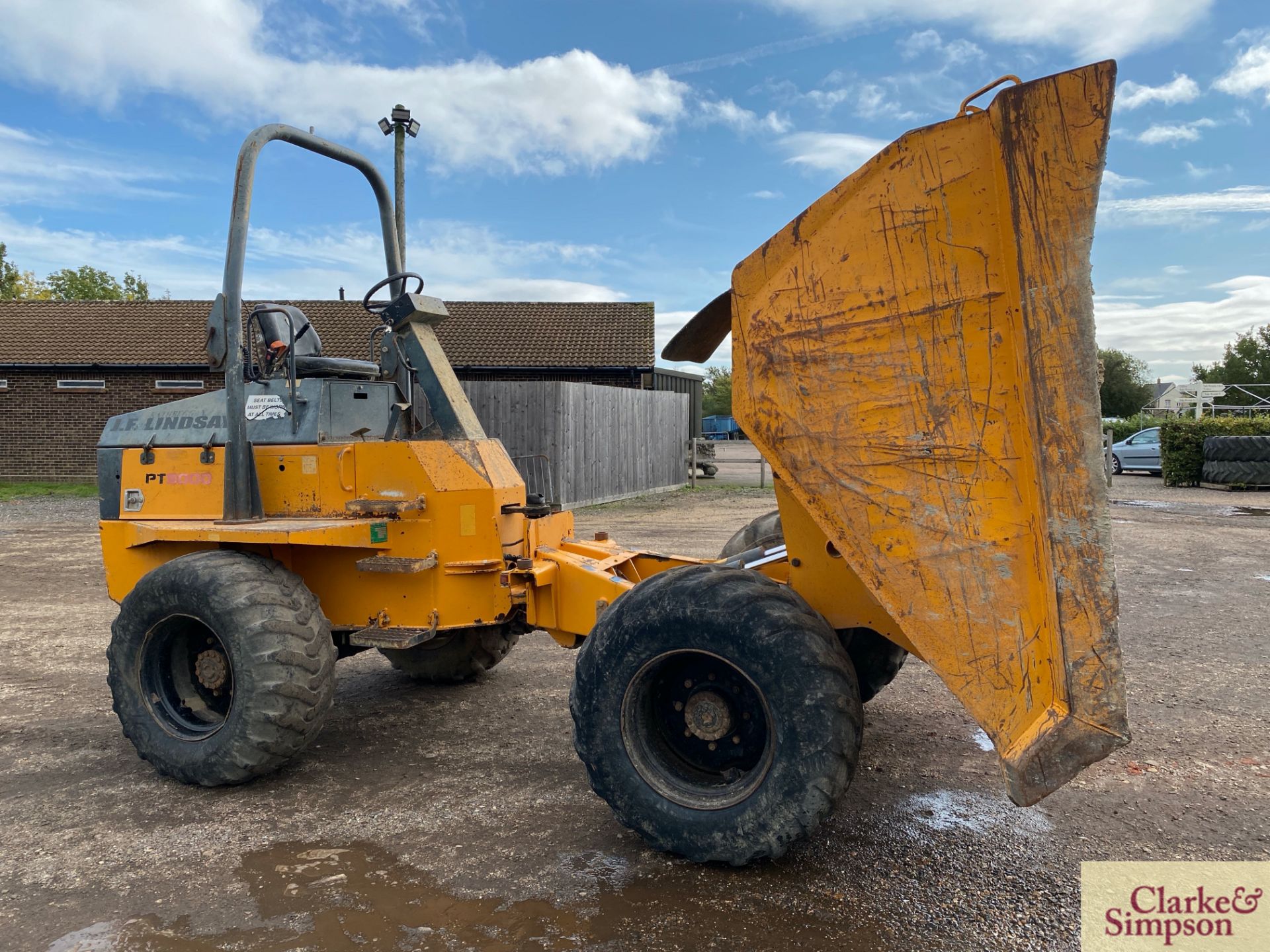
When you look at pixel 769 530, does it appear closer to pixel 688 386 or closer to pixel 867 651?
pixel 867 651

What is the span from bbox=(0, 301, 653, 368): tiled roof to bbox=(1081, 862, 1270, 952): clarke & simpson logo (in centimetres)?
2096

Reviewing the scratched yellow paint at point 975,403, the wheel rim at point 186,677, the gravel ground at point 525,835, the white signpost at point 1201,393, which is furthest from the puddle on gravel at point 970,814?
the white signpost at point 1201,393

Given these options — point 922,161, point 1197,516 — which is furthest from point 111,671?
point 1197,516

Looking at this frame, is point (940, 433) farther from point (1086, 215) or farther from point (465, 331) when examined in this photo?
point (465, 331)

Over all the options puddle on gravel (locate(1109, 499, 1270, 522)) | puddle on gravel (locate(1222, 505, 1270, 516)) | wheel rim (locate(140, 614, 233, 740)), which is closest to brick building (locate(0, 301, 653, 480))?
puddle on gravel (locate(1109, 499, 1270, 522))

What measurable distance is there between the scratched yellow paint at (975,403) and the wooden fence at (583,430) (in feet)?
38.3

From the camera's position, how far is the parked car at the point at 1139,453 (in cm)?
2533

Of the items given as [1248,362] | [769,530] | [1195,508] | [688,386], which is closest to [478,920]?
[769,530]

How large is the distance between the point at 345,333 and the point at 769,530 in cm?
2235

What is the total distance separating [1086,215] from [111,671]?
4899 mm

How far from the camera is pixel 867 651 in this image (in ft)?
16.2

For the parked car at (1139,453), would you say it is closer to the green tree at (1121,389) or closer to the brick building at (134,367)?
the brick building at (134,367)

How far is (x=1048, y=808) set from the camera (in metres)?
4.22

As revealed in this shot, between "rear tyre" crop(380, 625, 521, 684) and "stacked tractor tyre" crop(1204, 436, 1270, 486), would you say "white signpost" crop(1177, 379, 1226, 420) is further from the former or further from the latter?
"rear tyre" crop(380, 625, 521, 684)
